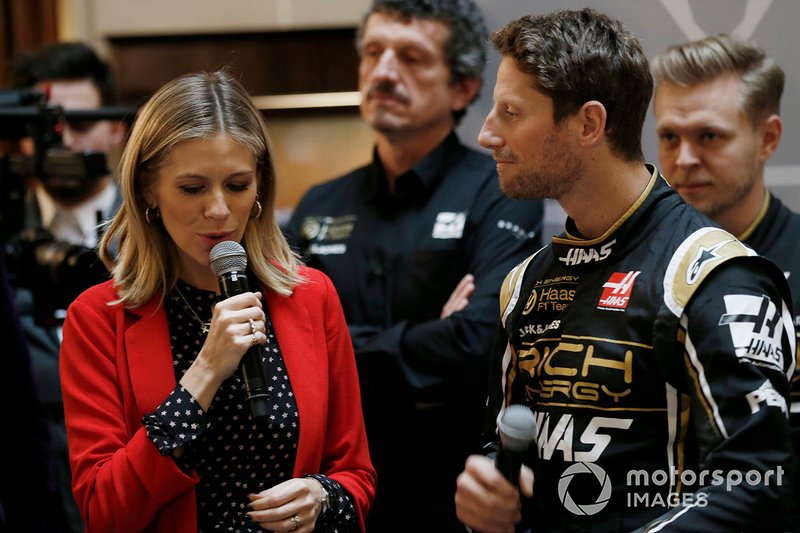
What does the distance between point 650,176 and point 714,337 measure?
378mm

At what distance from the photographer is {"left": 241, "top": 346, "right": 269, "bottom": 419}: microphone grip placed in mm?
1557

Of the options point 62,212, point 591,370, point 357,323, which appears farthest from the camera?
point 62,212

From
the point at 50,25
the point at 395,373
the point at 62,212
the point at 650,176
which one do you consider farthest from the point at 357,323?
the point at 50,25

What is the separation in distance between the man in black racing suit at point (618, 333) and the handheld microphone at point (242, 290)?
1.13 ft

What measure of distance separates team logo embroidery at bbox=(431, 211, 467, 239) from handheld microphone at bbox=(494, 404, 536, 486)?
1.13m

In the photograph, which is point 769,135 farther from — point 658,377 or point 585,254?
point 658,377

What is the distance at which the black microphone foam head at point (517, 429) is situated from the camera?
137cm

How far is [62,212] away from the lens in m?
3.53

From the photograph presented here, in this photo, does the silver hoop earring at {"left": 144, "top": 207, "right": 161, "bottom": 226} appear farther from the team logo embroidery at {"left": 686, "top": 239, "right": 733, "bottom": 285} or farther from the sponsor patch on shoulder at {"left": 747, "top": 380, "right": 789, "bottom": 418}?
the sponsor patch on shoulder at {"left": 747, "top": 380, "right": 789, "bottom": 418}

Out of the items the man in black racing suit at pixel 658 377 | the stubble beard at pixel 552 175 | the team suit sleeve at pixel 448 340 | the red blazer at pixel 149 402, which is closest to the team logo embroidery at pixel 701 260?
the man in black racing suit at pixel 658 377

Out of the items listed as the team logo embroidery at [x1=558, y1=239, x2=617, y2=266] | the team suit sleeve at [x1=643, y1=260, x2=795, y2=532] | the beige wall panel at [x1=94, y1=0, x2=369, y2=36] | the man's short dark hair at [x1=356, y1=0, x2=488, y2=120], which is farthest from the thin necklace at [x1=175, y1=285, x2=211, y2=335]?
the beige wall panel at [x1=94, y1=0, x2=369, y2=36]

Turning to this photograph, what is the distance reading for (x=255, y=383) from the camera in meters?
1.58

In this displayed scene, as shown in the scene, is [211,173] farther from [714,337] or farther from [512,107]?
[714,337]

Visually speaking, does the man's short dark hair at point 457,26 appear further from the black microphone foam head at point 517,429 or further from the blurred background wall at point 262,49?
the blurred background wall at point 262,49
